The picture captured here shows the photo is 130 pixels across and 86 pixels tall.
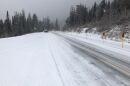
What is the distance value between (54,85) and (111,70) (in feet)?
9.65

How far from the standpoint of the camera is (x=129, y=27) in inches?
998

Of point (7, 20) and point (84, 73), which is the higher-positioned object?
point (7, 20)

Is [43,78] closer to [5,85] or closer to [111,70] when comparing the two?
[5,85]

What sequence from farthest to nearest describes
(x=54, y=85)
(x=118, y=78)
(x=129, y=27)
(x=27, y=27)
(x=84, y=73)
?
(x=27, y=27) < (x=129, y=27) < (x=84, y=73) < (x=118, y=78) < (x=54, y=85)

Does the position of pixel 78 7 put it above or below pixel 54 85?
above

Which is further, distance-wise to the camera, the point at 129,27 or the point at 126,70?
the point at 129,27

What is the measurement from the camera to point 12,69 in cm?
873

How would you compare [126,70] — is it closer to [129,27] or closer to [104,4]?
[129,27]

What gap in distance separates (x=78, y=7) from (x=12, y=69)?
97797 millimetres

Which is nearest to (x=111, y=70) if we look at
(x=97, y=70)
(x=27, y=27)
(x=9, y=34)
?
(x=97, y=70)

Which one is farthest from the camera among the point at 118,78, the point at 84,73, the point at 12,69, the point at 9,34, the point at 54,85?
the point at 9,34

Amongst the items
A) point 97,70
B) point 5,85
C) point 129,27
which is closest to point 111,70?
point 97,70

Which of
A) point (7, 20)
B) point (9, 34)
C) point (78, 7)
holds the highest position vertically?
point (78, 7)

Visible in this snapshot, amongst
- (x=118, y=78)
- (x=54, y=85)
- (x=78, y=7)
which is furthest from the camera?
(x=78, y=7)
